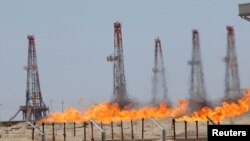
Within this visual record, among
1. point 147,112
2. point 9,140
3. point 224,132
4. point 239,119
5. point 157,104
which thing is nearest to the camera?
point 224,132

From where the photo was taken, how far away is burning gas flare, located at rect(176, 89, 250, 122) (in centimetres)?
15125

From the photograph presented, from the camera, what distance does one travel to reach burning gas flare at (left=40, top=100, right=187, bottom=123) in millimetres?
170375

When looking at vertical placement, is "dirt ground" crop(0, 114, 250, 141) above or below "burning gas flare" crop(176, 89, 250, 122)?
below

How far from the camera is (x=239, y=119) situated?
15075 cm

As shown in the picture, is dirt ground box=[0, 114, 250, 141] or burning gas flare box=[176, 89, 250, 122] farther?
burning gas flare box=[176, 89, 250, 122]

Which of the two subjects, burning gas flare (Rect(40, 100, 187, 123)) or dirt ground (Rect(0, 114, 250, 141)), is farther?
burning gas flare (Rect(40, 100, 187, 123))

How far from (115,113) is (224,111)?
31934 millimetres

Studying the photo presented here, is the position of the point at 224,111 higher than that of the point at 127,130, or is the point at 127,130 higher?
the point at 224,111

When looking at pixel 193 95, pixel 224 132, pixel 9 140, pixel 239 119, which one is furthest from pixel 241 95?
pixel 224 132

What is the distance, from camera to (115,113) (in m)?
174

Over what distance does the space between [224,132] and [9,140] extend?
6841cm

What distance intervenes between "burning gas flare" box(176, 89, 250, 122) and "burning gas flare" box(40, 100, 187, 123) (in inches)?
466

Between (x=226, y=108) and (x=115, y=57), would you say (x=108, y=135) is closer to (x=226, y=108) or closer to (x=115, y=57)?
(x=226, y=108)

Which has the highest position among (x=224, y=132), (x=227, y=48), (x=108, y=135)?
(x=227, y=48)
